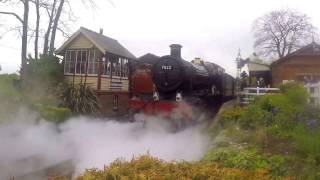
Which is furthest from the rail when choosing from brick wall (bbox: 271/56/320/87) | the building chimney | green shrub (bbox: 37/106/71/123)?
brick wall (bbox: 271/56/320/87)

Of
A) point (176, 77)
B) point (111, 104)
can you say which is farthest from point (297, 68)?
point (176, 77)

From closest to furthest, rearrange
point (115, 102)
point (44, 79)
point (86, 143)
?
point (86, 143) → point (44, 79) → point (115, 102)

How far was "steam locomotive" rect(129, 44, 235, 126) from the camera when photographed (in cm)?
1636

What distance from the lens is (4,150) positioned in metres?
12.5

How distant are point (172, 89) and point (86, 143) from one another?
447 cm

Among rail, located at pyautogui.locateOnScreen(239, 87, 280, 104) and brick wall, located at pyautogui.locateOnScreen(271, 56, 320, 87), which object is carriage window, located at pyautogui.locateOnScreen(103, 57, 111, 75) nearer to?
rail, located at pyautogui.locateOnScreen(239, 87, 280, 104)

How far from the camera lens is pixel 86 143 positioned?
14.3 metres

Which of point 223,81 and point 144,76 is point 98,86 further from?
point 223,81

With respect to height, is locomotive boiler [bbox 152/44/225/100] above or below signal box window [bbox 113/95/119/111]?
above

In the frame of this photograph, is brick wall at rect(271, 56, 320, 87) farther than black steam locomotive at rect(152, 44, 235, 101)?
Yes

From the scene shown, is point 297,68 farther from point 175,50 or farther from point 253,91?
point 175,50

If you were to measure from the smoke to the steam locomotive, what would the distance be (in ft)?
1.72

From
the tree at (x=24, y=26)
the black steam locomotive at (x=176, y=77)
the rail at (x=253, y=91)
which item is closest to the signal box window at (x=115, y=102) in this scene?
the tree at (x=24, y=26)

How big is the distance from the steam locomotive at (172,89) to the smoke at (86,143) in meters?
0.52
